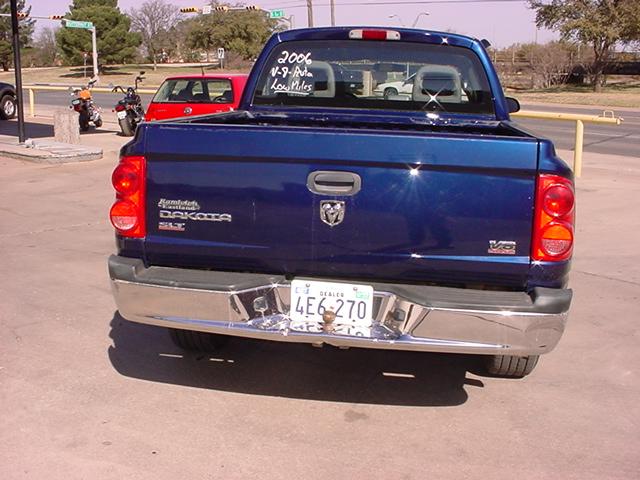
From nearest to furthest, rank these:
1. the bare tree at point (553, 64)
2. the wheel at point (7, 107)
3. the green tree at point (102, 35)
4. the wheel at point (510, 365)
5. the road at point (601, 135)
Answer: the wheel at point (510, 365)
the road at point (601, 135)
the wheel at point (7, 107)
the bare tree at point (553, 64)
the green tree at point (102, 35)

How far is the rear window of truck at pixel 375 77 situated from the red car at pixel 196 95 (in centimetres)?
933

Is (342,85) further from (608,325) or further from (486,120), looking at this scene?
(608,325)

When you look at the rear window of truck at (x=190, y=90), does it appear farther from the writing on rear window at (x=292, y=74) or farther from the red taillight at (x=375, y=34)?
the red taillight at (x=375, y=34)

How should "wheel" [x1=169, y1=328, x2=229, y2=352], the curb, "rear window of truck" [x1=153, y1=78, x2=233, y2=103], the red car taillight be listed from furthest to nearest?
"rear window of truck" [x1=153, y1=78, x2=233, y2=103] → the curb → "wheel" [x1=169, y1=328, x2=229, y2=352] → the red car taillight

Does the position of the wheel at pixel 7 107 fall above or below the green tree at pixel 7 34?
below

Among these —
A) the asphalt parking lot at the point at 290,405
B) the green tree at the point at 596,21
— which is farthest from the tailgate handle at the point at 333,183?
the green tree at the point at 596,21

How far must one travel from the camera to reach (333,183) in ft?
11.8

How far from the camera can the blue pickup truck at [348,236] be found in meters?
3.51

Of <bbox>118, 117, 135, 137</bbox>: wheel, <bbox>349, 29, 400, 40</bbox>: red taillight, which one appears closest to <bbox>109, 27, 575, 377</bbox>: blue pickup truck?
<bbox>349, 29, 400, 40</bbox>: red taillight

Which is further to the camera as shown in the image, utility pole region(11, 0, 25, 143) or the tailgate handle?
utility pole region(11, 0, 25, 143)

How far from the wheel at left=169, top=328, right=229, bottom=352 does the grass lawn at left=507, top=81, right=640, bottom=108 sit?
33078mm

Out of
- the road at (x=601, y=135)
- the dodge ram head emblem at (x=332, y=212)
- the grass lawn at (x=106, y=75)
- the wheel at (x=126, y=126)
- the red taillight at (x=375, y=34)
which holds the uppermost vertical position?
the grass lawn at (x=106, y=75)

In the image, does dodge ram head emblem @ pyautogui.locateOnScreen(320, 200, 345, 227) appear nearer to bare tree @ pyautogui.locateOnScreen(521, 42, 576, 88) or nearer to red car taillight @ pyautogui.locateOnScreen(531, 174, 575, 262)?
red car taillight @ pyautogui.locateOnScreen(531, 174, 575, 262)

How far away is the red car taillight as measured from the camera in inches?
137
